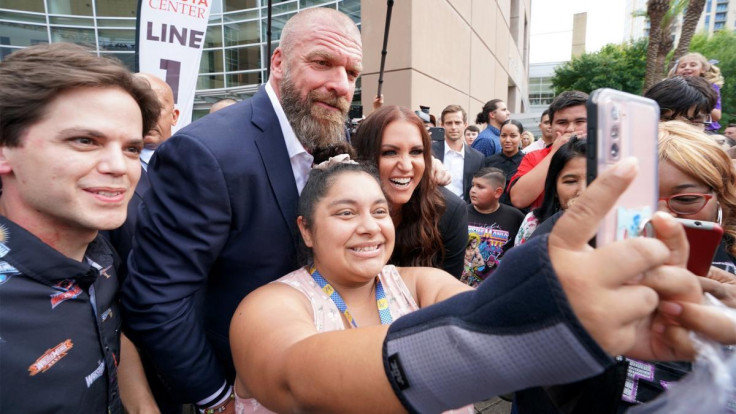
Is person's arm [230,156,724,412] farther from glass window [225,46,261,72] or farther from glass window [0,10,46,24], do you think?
glass window [0,10,46,24]

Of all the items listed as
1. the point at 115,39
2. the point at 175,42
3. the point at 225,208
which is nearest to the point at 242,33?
the point at 115,39

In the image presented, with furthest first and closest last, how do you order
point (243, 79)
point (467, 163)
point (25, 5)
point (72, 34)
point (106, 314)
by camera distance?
point (243, 79) < point (72, 34) < point (25, 5) < point (467, 163) < point (106, 314)

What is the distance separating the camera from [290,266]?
1.79 meters

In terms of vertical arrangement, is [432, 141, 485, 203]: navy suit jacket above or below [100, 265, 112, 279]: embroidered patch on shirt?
above

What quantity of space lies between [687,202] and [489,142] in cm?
517

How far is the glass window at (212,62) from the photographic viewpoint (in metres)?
14.4

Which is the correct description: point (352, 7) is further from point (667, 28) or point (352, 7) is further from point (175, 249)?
point (175, 249)

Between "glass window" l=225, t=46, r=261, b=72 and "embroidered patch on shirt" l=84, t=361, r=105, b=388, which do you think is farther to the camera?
"glass window" l=225, t=46, r=261, b=72

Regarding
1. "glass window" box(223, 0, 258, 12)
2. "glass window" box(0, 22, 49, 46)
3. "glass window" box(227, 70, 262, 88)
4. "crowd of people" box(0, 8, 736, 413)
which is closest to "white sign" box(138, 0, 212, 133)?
"crowd of people" box(0, 8, 736, 413)

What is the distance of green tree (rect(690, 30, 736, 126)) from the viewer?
1011 inches

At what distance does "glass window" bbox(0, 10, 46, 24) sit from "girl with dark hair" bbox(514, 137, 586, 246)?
1759 centimetres

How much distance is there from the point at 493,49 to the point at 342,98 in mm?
16487

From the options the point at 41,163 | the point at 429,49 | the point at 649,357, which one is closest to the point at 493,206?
the point at 649,357

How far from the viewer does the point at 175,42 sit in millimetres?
4094
